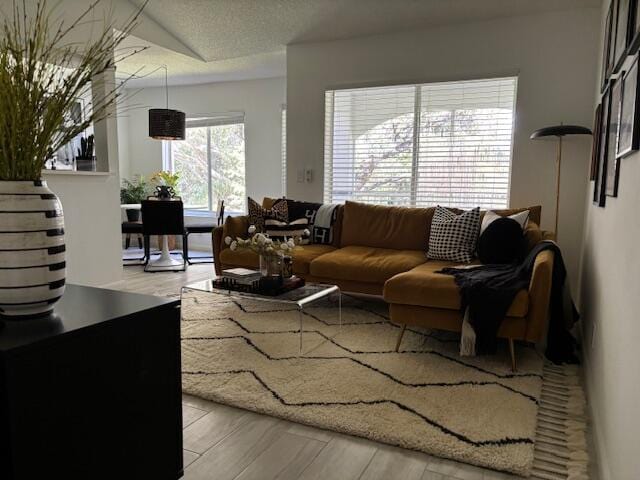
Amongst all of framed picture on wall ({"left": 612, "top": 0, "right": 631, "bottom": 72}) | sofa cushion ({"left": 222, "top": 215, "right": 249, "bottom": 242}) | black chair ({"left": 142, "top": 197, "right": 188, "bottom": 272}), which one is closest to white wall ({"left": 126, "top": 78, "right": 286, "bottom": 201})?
black chair ({"left": 142, "top": 197, "right": 188, "bottom": 272})

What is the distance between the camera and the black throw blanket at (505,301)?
8.24ft

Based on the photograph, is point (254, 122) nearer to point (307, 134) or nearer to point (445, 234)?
point (307, 134)

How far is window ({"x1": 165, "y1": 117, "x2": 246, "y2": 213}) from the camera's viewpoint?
702 centimetres

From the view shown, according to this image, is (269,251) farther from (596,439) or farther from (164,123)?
Answer: (164,123)

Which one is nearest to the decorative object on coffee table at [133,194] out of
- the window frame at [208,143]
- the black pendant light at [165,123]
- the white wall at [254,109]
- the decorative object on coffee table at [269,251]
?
the window frame at [208,143]

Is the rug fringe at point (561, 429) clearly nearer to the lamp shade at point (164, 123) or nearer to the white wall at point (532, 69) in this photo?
the white wall at point (532, 69)

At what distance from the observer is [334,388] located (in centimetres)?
236

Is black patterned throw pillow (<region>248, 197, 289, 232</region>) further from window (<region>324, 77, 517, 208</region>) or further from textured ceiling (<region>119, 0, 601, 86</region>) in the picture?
textured ceiling (<region>119, 0, 601, 86</region>)

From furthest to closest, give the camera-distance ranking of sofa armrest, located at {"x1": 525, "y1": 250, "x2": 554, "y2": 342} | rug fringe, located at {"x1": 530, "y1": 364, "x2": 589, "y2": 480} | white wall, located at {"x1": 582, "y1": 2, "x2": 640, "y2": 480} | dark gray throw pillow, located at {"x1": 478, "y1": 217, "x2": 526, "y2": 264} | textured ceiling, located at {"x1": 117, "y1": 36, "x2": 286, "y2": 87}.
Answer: textured ceiling, located at {"x1": 117, "y1": 36, "x2": 286, "y2": 87}, dark gray throw pillow, located at {"x1": 478, "y1": 217, "x2": 526, "y2": 264}, sofa armrest, located at {"x1": 525, "y1": 250, "x2": 554, "y2": 342}, rug fringe, located at {"x1": 530, "y1": 364, "x2": 589, "y2": 480}, white wall, located at {"x1": 582, "y1": 2, "x2": 640, "y2": 480}

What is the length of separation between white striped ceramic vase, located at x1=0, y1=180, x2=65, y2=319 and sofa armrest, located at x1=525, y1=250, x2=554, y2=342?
218 cm

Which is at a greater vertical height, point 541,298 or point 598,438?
point 541,298

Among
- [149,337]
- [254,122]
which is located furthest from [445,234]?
[254,122]

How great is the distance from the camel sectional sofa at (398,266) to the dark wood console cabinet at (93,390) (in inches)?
65.3

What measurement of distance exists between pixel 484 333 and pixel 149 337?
1.84 metres
